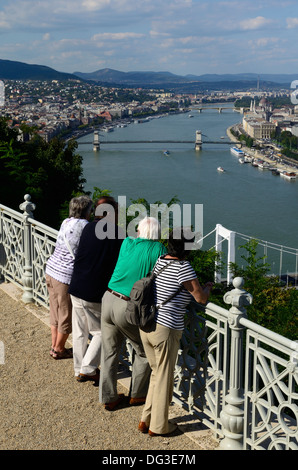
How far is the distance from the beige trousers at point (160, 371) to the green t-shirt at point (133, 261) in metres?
0.23

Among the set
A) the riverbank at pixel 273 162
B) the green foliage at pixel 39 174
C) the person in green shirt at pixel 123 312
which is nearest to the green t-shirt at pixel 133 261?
the person in green shirt at pixel 123 312

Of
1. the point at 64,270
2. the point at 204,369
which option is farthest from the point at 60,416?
the point at 64,270

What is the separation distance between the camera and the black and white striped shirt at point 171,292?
2.22 m

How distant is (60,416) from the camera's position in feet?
8.23

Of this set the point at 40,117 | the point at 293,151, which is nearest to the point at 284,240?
the point at 293,151

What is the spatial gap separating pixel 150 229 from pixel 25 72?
632 feet

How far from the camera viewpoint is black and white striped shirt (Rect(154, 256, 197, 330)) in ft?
7.28

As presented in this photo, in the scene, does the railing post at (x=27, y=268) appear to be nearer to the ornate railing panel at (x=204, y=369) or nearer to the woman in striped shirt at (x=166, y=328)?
the ornate railing panel at (x=204, y=369)

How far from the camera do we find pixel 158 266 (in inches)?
89.0

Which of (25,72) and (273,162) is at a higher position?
(25,72)

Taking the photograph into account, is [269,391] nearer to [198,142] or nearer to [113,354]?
[113,354]

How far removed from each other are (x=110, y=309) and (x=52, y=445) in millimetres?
581

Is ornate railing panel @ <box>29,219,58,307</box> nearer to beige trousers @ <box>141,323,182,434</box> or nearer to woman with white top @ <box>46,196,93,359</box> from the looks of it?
woman with white top @ <box>46,196,93,359</box>

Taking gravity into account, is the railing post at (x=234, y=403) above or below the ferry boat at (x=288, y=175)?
above
